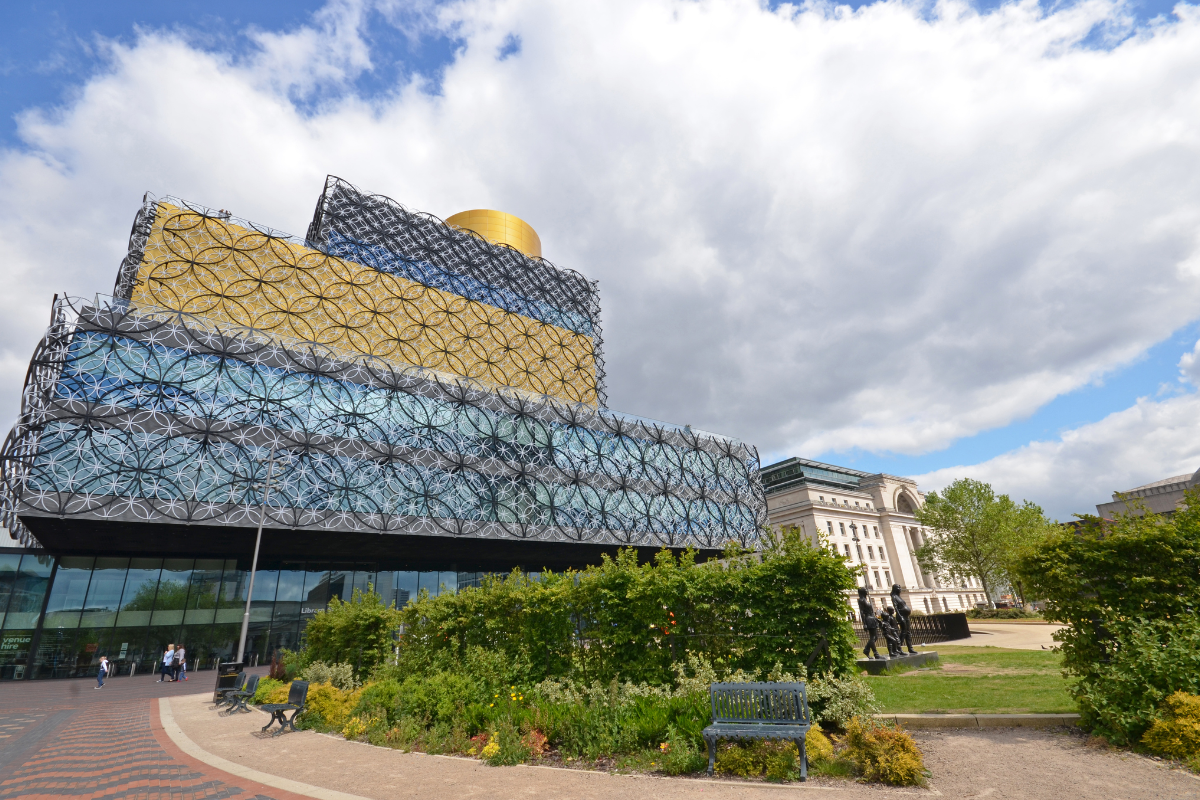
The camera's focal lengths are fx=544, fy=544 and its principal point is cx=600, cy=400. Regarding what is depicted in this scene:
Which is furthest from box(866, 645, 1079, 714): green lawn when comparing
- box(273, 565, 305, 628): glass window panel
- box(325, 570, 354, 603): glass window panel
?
box(273, 565, 305, 628): glass window panel

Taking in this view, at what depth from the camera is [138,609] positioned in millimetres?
33094

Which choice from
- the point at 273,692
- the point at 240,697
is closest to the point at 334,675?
the point at 273,692

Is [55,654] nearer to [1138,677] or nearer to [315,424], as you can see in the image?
[315,424]

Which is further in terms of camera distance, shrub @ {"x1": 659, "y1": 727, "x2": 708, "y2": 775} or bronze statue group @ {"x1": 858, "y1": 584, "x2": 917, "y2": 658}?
bronze statue group @ {"x1": 858, "y1": 584, "x2": 917, "y2": 658}

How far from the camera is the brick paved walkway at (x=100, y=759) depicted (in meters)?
8.11

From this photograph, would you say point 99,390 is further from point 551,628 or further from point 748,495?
point 748,495

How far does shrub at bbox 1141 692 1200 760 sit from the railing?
64.4 ft

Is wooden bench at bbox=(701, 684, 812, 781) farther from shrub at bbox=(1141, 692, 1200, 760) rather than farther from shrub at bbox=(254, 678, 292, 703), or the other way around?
shrub at bbox=(254, 678, 292, 703)

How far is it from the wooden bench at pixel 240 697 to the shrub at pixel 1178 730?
2131 cm

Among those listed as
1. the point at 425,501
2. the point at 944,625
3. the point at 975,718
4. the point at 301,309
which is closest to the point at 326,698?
the point at 975,718

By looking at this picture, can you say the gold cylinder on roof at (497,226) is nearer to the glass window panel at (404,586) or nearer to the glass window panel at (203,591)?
the glass window panel at (404,586)

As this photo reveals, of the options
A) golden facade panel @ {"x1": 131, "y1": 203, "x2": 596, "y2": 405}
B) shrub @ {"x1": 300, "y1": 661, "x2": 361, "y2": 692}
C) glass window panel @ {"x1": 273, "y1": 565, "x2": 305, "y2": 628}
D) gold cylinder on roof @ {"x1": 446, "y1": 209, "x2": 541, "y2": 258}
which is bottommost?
shrub @ {"x1": 300, "y1": 661, "x2": 361, "y2": 692}

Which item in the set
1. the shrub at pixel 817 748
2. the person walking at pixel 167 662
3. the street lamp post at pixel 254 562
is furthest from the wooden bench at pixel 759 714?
the person walking at pixel 167 662

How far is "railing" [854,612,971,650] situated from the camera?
84.3ft
